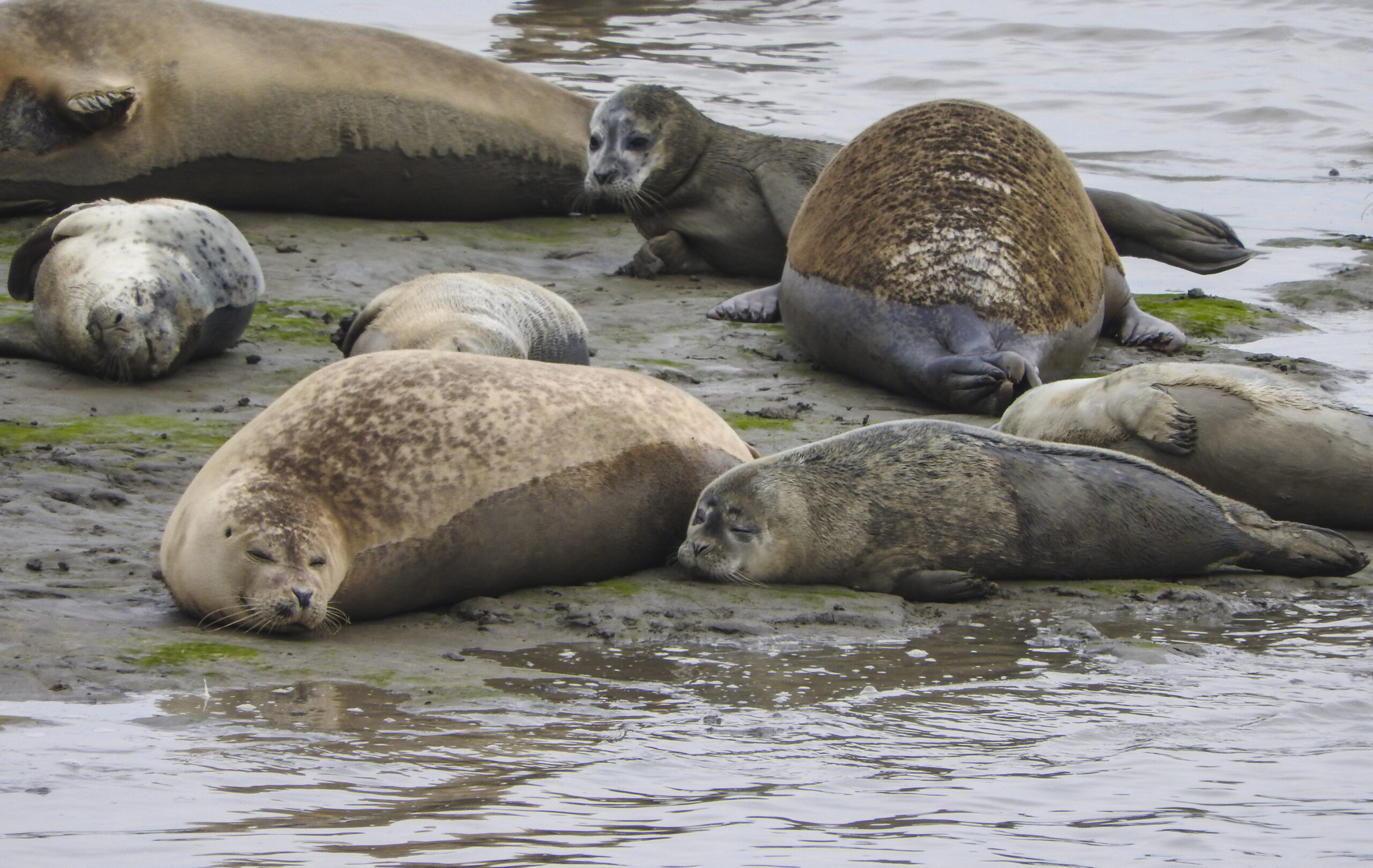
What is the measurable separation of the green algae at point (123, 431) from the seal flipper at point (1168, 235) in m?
5.10

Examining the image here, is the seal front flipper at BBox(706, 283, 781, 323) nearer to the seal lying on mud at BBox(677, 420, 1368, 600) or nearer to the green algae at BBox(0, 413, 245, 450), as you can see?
the green algae at BBox(0, 413, 245, 450)

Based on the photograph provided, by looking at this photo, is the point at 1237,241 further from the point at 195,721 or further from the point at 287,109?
the point at 195,721

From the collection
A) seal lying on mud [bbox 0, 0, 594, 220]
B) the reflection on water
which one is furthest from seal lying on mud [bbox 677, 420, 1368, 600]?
seal lying on mud [bbox 0, 0, 594, 220]

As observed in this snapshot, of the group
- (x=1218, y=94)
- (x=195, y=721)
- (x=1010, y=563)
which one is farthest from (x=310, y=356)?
(x=1218, y=94)

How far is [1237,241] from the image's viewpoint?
9445 mm

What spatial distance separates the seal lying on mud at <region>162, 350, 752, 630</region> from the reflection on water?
17.7 inches

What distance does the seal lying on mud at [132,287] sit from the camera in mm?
6309

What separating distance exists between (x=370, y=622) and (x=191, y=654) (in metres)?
0.59

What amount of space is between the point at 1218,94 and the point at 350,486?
47.1ft

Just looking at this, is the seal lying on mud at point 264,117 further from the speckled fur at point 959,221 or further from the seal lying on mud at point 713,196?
the speckled fur at point 959,221

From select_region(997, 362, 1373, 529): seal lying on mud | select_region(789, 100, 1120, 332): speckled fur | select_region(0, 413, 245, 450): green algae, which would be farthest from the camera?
select_region(789, 100, 1120, 332): speckled fur

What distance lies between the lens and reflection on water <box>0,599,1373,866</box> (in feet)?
8.20

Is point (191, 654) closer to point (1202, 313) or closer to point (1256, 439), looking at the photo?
point (1256, 439)

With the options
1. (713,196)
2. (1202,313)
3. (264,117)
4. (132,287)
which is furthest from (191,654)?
(1202,313)
